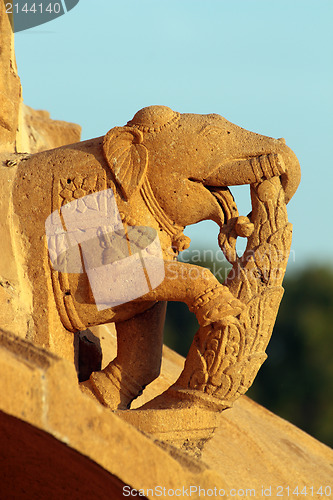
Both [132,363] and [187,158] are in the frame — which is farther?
[132,363]

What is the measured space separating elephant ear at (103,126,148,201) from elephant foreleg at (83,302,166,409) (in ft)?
2.43

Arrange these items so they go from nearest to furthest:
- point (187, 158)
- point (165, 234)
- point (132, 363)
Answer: point (187, 158)
point (165, 234)
point (132, 363)

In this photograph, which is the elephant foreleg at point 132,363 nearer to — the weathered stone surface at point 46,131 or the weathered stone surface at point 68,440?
the weathered stone surface at point 68,440

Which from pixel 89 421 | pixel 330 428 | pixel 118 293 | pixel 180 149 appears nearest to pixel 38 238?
pixel 118 293

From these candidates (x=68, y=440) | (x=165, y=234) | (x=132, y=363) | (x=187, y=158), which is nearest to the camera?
(x=68, y=440)

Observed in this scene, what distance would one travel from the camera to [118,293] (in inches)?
165

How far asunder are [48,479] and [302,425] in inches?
581

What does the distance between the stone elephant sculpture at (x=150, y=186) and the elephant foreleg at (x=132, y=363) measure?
3 centimetres

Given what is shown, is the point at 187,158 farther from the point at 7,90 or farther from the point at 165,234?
the point at 7,90

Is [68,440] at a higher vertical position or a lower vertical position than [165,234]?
lower

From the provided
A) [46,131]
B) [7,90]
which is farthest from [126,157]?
[46,131]

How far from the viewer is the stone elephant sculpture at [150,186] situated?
4258 mm

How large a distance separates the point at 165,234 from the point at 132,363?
2.44 feet

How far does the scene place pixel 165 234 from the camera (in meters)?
4.40
